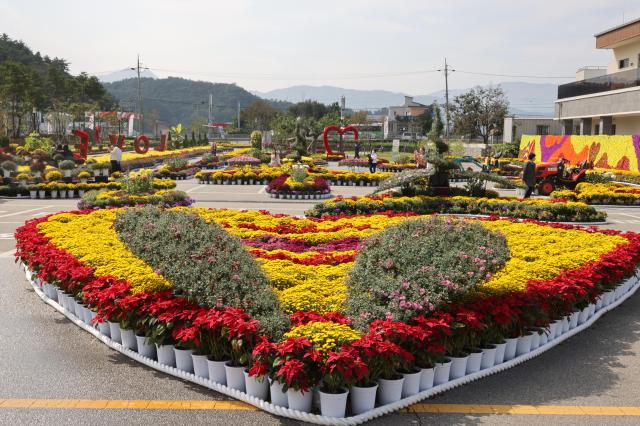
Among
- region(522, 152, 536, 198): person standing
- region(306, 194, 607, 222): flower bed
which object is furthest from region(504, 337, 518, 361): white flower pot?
region(522, 152, 536, 198): person standing

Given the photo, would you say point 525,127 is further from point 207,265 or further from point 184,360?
point 184,360

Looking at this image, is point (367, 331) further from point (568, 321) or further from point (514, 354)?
point (568, 321)

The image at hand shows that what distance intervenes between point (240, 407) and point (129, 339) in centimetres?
191

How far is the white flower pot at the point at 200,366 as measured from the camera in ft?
18.8

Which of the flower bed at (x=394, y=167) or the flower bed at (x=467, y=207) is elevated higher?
the flower bed at (x=394, y=167)

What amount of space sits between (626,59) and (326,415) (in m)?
43.2

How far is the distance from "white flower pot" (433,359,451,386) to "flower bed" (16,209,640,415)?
0.02 meters

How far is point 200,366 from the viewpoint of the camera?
18.9 feet

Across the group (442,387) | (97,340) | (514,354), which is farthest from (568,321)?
(97,340)

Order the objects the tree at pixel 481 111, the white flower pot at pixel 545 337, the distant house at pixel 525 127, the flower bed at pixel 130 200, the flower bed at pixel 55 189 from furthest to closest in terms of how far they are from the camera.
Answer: the tree at pixel 481 111, the distant house at pixel 525 127, the flower bed at pixel 55 189, the flower bed at pixel 130 200, the white flower pot at pixel 545 337

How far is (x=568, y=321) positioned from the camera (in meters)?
7.23

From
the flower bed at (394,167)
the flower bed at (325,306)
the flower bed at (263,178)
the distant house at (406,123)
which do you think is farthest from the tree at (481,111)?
the flower bed at (325,306)

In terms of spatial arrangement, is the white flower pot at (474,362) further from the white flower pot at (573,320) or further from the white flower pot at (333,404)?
the white flower pot at (573,320)

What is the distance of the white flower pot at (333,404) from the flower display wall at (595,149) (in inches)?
1184
